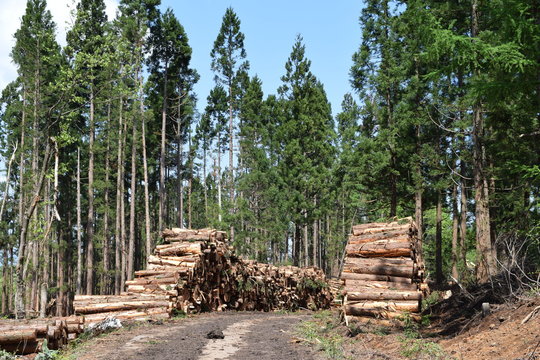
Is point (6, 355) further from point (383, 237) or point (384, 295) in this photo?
point (383, 237)

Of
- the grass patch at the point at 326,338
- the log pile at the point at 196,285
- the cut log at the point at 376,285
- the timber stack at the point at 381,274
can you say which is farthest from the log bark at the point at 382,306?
the log pile at the point at 196,285

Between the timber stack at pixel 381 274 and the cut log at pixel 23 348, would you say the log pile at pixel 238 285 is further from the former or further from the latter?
the cut log at pixel 23 348

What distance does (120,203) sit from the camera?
3312cm

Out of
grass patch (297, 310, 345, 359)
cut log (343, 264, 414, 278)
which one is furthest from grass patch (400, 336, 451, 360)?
cut log (343, 264, 414, 278)

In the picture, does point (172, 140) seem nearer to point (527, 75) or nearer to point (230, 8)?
point (230, 8)

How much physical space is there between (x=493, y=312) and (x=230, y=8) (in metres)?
34.6

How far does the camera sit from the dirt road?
729 cm

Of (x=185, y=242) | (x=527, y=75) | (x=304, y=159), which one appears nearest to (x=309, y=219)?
(x=304, y=159)

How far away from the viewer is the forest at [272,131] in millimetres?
14711

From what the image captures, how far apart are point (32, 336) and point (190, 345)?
2774 mm

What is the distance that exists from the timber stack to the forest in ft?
7.82

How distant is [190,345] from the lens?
826cm

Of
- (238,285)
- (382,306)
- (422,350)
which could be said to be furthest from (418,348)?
(238,285)

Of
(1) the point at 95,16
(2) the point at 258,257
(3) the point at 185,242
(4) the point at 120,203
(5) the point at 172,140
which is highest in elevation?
(1) the point at 95,16
